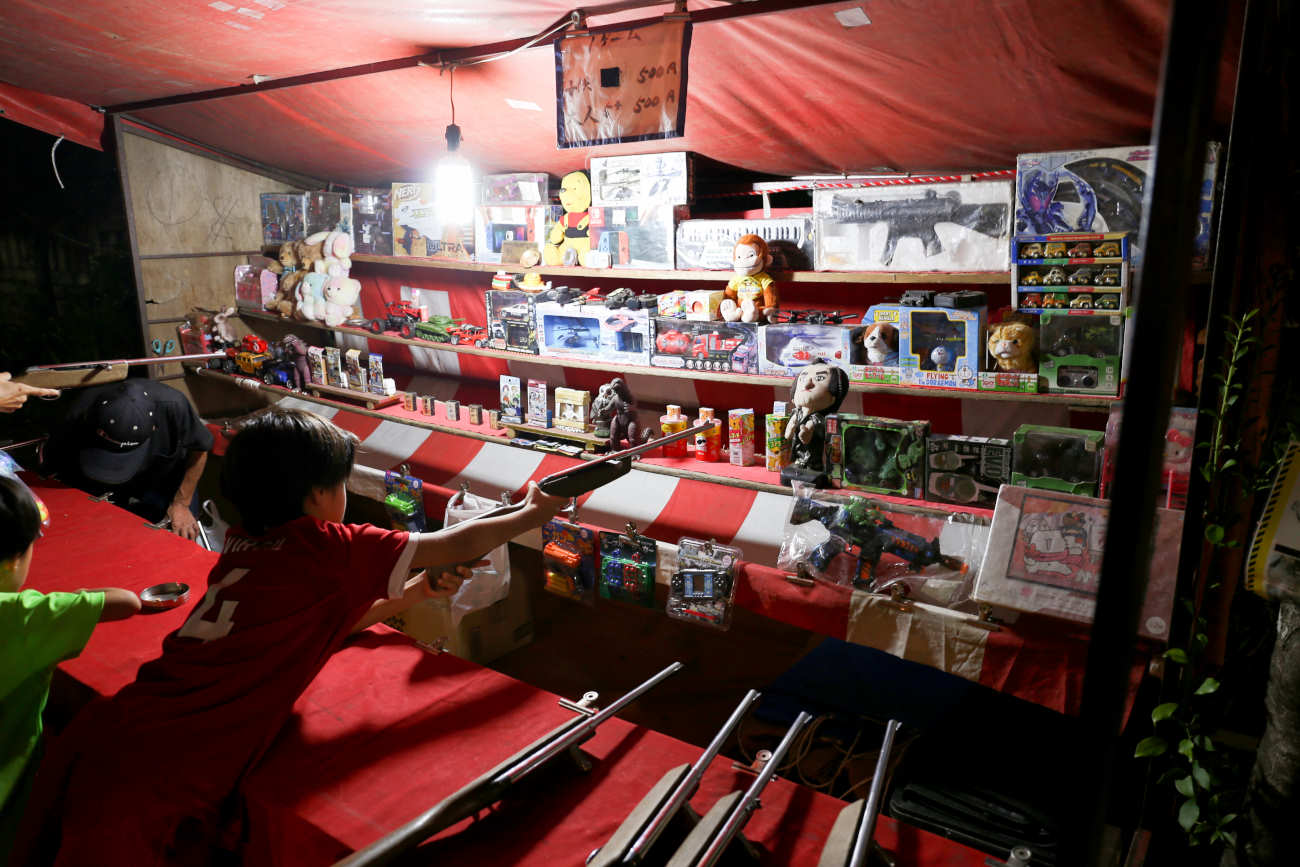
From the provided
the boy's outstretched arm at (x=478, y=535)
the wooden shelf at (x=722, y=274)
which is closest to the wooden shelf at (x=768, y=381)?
the wooden shelf at (x=722, y=274)

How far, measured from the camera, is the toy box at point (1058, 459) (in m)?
2.37

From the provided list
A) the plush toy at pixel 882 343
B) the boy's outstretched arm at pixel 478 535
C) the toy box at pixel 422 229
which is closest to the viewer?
the boy's outstretched arm at pixel 478 535

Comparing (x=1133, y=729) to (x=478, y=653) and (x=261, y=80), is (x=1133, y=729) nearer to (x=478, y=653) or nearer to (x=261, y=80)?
→ (x=478, y=653)

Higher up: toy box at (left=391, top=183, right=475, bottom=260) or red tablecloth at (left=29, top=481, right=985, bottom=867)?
toy box at (left=391, top=183, right=475, bottom=260)

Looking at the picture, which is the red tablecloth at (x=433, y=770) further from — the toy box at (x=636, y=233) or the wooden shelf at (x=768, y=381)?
the toy box at (x=636, y=233)

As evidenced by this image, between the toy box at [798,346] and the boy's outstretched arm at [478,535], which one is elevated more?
the toy box at [798,346]

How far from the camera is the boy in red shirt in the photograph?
1.37 m

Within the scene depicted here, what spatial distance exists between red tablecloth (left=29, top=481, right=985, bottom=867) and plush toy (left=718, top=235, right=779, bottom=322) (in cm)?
170

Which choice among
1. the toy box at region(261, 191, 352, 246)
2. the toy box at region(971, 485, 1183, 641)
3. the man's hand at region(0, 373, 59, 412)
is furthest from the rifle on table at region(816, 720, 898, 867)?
the toy box at region(261, 191, 352, 246)

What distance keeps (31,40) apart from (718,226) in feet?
9.11

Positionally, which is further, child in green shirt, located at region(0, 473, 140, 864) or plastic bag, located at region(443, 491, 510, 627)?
plastic bag, located at region(443, 491, 510, 627)

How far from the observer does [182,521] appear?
371 cm

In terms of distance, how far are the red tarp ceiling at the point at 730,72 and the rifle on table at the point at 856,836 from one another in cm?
171

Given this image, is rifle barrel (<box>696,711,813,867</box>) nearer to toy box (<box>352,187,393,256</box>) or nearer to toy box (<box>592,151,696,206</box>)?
toy box (<box>592,151,696,206</box>)
